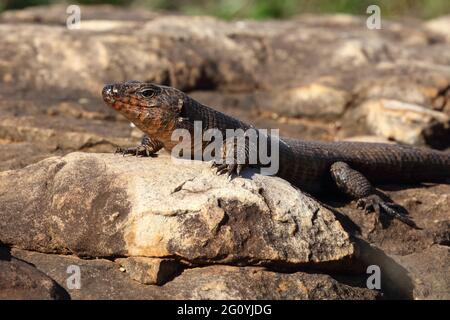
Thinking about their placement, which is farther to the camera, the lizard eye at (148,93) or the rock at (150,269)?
the lizard eye at (148,93)

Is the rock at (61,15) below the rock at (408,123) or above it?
above

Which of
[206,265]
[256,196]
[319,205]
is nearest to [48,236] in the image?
[206,265]

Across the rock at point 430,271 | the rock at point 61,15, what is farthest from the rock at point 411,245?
the rock at point 61,15

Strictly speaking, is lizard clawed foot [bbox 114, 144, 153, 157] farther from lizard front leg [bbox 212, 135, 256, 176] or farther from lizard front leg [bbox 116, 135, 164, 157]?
lizard front leg [bbox 212, 135, 256, 176]

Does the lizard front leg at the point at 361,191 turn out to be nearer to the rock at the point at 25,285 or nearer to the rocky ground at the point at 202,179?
the rocky ground at the point at 202,179

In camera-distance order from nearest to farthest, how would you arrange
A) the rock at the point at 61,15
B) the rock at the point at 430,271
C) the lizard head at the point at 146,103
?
the rock at the point at 430,271
the lizard head at the point at 146,103
the rock at the point at 61,15

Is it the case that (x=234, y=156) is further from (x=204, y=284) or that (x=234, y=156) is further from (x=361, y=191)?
(x=361, y=191)

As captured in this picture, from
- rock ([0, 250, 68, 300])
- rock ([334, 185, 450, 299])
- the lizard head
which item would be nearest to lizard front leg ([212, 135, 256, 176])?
the lizard head

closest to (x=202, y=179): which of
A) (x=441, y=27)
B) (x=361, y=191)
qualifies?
(x=361, y=191)
